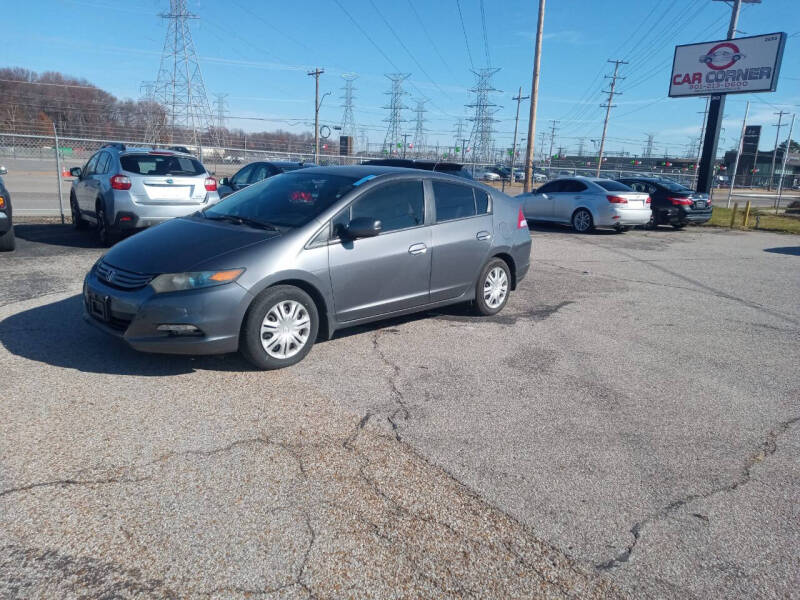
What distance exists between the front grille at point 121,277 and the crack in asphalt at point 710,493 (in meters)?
3.68

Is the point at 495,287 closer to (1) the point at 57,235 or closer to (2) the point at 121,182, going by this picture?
(2) the point at 121,182

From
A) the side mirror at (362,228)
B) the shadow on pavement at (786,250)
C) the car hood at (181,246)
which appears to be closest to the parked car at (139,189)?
the car hood at (181,246)

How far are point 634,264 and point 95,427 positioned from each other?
33.0ft

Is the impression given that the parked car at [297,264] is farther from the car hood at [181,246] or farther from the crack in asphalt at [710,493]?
the crack in asphalt at [710,493]

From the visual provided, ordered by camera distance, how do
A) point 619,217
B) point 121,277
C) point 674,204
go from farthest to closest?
1. point 674,204
2. point 619,217
3. point 121,277

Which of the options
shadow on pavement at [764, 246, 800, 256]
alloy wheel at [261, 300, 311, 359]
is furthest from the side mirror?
shadow on pavement at [764, 246, 800, 256]

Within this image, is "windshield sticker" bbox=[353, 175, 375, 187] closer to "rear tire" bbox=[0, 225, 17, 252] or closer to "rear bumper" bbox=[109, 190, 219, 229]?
"rear bumper" bbox=[109, 190, 219, 229]

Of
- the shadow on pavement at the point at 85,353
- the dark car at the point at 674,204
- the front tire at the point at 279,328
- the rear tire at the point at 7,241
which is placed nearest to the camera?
the front tire at the point at 279,328

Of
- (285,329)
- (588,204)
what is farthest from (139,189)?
(588,204)

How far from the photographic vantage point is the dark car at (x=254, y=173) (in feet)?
41.5

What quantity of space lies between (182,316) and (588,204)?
13570 mm

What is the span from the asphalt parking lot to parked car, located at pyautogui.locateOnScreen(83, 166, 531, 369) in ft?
1.18

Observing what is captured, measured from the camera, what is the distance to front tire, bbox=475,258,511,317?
22.5 feet

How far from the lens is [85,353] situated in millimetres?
5164
